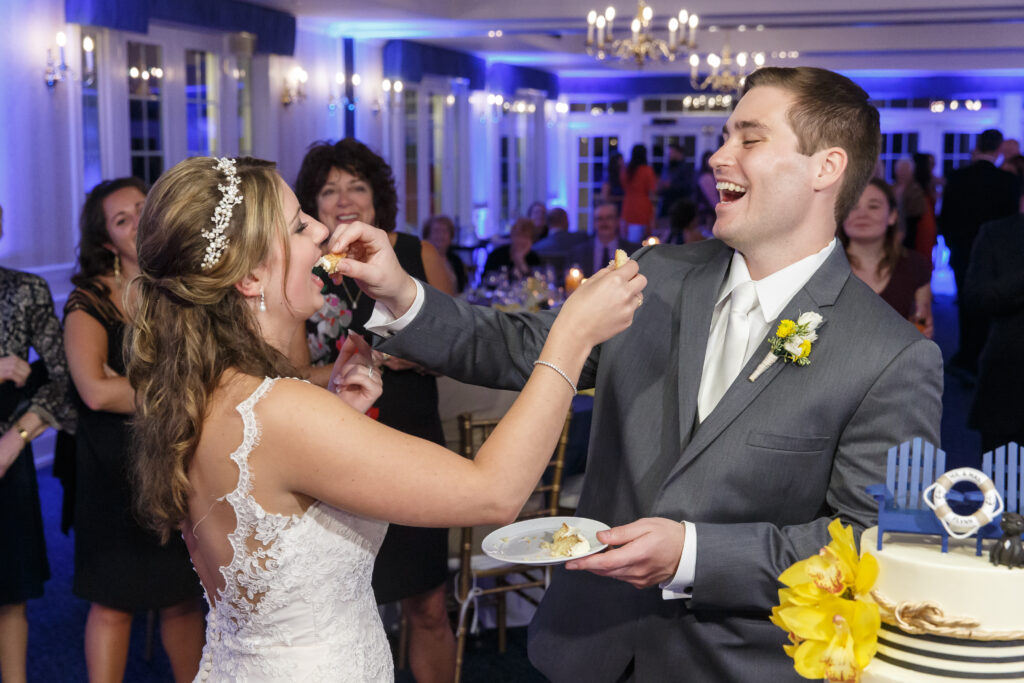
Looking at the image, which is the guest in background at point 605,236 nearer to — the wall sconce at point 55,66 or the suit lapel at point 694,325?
the wall sconce at point 55,66

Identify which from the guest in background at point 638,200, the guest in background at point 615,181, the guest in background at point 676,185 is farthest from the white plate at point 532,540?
the guest in background at point 615,181

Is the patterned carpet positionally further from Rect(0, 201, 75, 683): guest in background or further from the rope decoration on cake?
the rope decoration on cake

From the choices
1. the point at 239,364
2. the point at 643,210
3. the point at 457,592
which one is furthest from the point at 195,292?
the point at 643,210

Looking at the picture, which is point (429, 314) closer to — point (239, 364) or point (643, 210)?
point (239, 364)

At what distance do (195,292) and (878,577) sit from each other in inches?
42.7

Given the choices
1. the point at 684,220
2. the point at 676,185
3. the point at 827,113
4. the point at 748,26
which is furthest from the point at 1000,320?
the point at 676,185

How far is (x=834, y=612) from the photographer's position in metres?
1.11

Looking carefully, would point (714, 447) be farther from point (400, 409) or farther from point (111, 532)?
point (111, 532)

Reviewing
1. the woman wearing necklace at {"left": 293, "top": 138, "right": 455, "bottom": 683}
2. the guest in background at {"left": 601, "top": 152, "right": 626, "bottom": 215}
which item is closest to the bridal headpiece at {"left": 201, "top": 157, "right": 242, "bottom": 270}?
the woman wearing necklace at {"left": 293, "top": 138, "right": 455, "bottom": 683}

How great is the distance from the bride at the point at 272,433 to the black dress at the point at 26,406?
1.57 m

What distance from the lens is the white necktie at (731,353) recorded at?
172 cm

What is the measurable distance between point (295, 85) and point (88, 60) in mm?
3048

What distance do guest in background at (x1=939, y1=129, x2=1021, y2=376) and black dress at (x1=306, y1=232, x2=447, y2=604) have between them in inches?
261

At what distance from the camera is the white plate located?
61.0 inches
